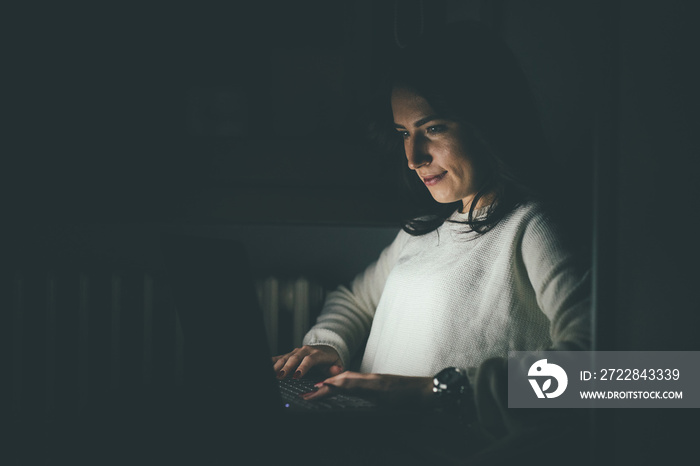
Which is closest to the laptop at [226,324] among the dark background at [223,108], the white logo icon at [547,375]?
the white logo icon at [547,375]

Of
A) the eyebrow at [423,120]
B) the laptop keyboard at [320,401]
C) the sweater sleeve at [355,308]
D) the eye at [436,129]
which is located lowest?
the laptop keyboard at [320,401]

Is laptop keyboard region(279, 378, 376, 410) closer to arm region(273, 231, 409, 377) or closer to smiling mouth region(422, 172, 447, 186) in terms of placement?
arm region(273, 231, 409, 377)

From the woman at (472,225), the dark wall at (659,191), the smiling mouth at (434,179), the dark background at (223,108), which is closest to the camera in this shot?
the dark wall at (659,191)

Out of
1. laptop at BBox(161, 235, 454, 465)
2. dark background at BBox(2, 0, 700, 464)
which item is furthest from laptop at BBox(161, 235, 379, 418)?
dark background at BBox(2, 0, 700, 464)

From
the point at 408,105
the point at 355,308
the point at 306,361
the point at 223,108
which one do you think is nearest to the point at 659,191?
the point at 408,105

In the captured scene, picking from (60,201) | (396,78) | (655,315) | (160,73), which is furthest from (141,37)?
(655,315)

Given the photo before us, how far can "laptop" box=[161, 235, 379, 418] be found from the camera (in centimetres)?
75

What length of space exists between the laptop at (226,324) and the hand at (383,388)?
1.2 inches

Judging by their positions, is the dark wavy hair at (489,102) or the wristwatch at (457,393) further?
the dark wavy hair at (489,102)

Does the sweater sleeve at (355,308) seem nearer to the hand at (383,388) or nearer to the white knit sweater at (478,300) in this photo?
the white knit sweater at (478,300)

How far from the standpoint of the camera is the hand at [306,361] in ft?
3.74

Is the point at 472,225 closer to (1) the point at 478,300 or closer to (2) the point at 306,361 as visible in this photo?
(1) the point at 478,300

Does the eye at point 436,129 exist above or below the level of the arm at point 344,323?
above

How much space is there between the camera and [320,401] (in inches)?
35.2
